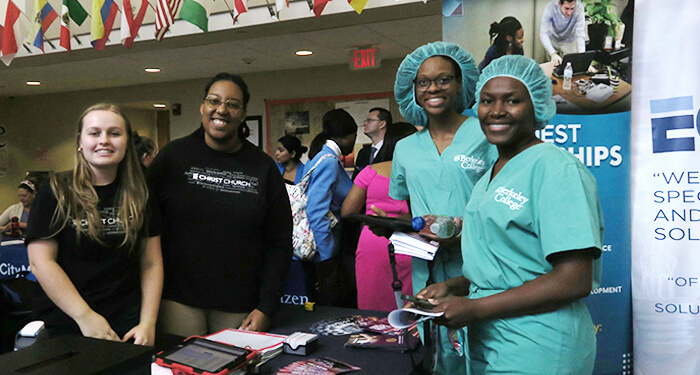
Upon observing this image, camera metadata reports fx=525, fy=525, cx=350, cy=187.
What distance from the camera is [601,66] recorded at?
242 centimetres

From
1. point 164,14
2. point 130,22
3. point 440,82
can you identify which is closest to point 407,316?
point 440,82

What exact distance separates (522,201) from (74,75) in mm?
7402

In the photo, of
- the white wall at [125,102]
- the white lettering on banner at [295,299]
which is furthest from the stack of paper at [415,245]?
the white wall at [125,102]

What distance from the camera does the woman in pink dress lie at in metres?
2.40

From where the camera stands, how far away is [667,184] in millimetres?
2340

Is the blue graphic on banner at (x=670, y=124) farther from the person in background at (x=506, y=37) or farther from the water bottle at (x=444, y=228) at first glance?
the water bottle at (x=444, y=228)

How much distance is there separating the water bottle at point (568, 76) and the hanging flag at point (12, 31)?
12.4ft

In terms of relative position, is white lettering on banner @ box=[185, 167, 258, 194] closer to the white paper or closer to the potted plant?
the white paper

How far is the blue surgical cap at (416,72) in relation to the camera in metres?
1.82

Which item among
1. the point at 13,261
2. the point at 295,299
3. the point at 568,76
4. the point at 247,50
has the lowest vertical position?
the point at 295,299

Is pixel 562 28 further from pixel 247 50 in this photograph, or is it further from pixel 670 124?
pixel 247 50

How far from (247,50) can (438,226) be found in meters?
4.42

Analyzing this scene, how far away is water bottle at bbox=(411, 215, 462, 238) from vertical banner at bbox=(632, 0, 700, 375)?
1.26m

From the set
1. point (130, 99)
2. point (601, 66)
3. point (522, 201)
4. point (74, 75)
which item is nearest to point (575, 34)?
point (601, 66)
